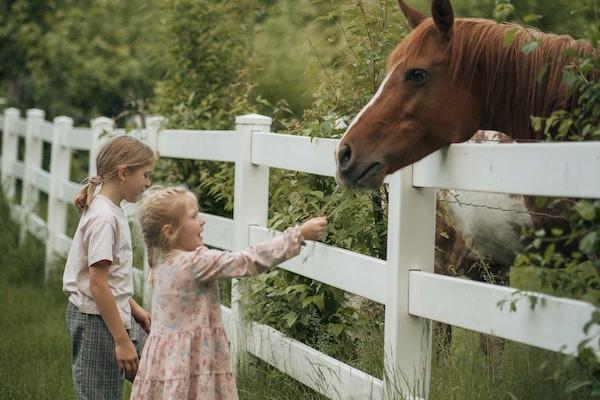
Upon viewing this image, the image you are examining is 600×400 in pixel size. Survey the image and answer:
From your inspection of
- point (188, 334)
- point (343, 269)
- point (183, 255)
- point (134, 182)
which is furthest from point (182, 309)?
point (343, 269)

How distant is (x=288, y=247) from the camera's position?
3.41 metres

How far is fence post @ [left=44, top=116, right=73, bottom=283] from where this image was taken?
10.0 metres

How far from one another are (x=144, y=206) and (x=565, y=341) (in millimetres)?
1463

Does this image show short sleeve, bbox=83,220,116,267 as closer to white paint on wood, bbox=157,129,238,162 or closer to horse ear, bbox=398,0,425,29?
horse ear, bbox=398,0,425,29

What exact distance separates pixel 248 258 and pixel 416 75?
3.28 feet

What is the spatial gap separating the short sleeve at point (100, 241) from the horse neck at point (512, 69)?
143 centimetres

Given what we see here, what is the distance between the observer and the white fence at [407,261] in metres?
3.01

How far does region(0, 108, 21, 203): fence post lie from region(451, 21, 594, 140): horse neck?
9572 mm

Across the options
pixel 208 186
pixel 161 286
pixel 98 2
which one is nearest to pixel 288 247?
pixel 161 286

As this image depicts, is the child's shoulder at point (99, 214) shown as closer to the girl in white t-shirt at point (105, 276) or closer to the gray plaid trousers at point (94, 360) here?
the girl in white t-shirt at point (105, 276)

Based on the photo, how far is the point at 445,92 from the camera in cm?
392

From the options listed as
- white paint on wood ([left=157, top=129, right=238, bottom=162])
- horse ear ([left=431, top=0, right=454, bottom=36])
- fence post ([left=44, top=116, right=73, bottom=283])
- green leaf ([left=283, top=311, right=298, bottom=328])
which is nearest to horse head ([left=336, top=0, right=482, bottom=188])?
horse ear ([left=431, top=0, right=454, bottom=36])

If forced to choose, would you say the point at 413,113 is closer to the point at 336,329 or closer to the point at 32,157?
the point at 336,329

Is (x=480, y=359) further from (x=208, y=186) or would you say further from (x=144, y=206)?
(x=208, y=186)
